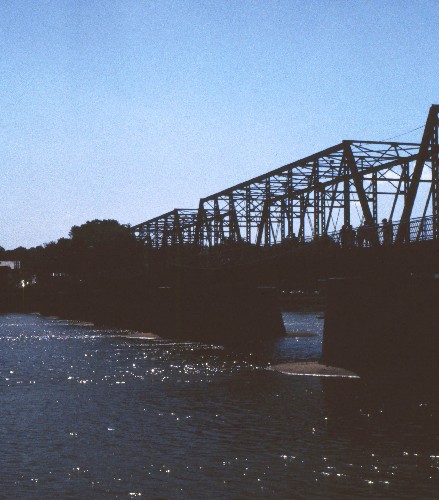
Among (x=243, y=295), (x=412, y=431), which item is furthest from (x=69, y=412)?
(x=243, y=295)

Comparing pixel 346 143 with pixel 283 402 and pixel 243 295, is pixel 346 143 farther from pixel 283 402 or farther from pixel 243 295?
pixel 243 295

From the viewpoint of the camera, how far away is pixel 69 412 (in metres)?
34.3

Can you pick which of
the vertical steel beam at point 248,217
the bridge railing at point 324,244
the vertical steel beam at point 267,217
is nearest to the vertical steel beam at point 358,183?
the bridge railing at point 324,244

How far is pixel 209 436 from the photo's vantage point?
94.8 feet

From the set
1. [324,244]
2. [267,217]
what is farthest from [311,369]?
[267,217]

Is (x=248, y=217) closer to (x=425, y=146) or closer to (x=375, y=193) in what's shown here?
(x=375, y=193)

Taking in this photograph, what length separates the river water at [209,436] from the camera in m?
22.3

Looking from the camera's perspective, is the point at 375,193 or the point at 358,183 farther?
the point at 375,193

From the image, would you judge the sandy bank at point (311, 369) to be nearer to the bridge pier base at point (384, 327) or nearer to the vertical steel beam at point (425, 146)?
the bridge pier base at point (384, 327)

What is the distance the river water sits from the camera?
878 inches

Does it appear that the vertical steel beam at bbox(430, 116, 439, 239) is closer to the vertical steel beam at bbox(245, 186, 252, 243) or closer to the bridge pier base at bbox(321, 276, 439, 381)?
the bridge pier base at bbox(321, 276, 439, 381)

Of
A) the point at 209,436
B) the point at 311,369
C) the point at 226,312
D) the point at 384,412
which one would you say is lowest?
the point at 209,436

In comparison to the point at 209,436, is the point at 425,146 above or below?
above

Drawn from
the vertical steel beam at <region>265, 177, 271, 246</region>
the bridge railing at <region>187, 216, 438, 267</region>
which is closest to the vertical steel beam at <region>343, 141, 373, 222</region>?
the bridge railing at <region>187, 216, 438, 267</region>
